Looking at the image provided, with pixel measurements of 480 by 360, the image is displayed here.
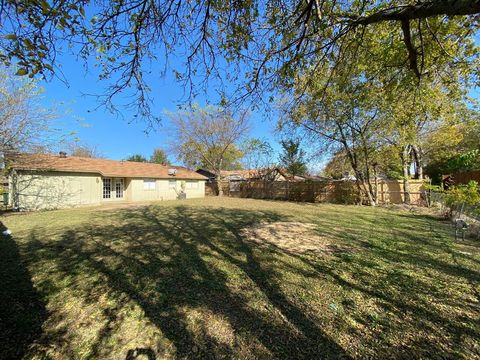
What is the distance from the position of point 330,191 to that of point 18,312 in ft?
58.2

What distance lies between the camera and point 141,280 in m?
3.66

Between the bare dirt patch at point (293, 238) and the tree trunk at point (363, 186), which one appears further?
the tree trunk at point (363, 186)

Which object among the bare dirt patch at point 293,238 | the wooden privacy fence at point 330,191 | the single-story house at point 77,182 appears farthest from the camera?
the wooden privacy fence at point 330,191

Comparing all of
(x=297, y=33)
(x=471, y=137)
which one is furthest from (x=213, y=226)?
(x=471, y=137)

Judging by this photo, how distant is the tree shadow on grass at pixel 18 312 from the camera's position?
7.41 ft

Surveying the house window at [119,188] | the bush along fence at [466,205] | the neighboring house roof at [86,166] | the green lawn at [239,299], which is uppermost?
the neighboring house roof at [86,166]

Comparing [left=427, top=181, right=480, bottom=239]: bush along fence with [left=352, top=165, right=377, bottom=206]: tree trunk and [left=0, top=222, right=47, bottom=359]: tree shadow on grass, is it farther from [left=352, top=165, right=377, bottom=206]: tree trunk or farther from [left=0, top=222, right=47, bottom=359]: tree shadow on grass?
[left=0, top=222, right=47, bottom=359]: tree shadow on grass

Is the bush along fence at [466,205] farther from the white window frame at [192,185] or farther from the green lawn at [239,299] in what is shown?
the white window frame at [192,185]

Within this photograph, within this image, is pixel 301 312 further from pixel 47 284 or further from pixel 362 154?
pixel 362 154

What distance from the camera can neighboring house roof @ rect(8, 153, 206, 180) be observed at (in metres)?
12.3

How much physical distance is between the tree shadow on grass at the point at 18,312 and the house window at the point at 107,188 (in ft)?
51.8

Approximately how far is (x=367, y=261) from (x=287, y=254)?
1.51 metres

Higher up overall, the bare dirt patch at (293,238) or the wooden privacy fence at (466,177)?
the wooden privacy fence at (466,177)

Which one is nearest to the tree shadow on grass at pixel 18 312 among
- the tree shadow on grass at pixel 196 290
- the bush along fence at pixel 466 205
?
the tree shadow on grass at pixel 196 290
